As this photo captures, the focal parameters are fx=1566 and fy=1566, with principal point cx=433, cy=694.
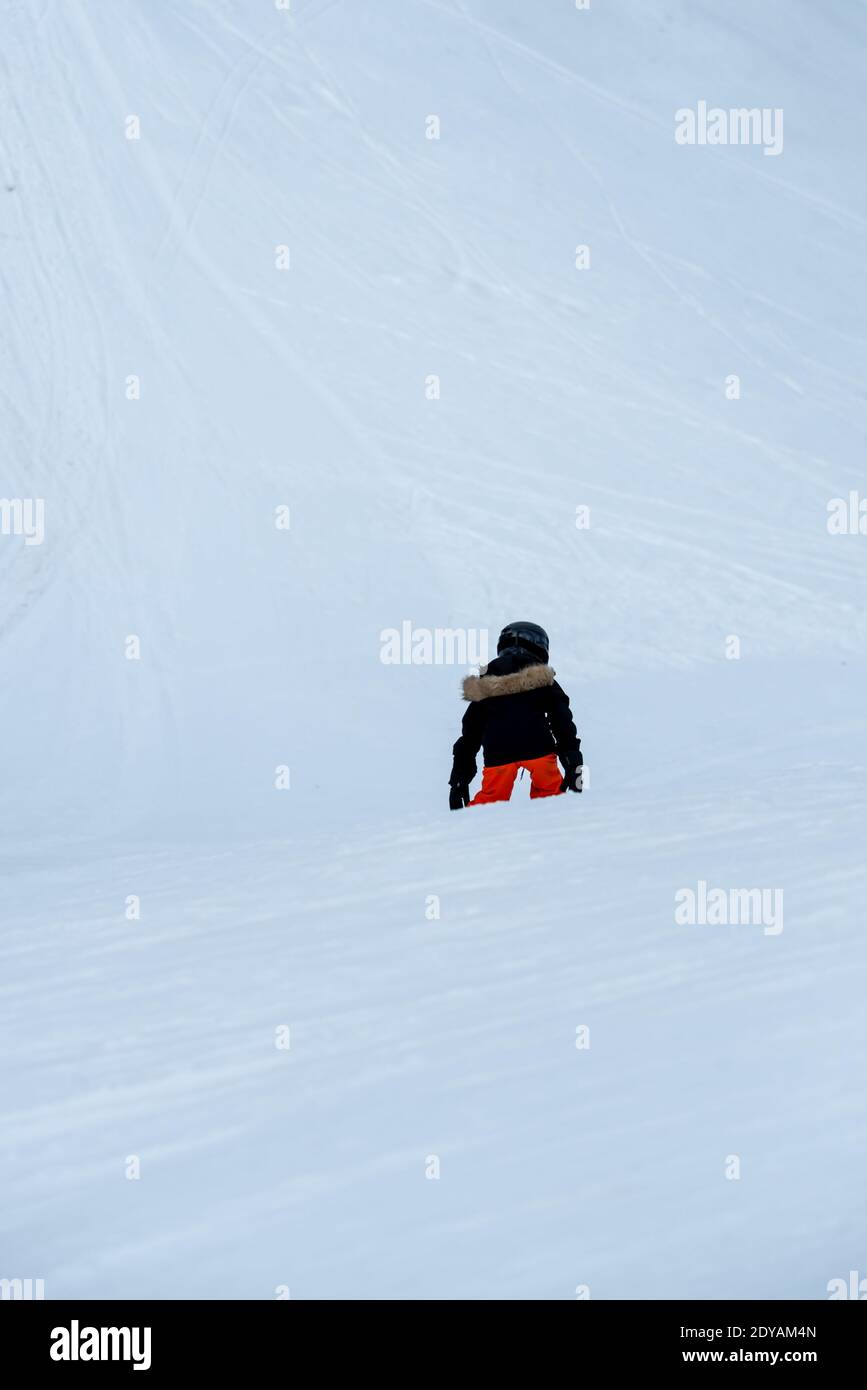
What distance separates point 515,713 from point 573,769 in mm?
336

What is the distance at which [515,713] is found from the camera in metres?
6.40

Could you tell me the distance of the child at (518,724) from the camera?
6.38 m

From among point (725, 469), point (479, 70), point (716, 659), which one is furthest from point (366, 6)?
point (716, 659)

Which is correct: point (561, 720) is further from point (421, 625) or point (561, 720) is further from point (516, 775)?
point (421, 625)

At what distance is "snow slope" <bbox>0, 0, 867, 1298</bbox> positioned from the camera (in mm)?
3434

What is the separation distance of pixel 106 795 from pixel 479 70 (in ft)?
43.4

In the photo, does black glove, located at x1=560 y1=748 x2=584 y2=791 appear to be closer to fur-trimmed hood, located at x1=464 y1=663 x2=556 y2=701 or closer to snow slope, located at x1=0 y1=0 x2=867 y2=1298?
snow slope, located at x1=0 y1=0 x2=867 y2=1298

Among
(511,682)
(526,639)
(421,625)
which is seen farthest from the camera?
(421,625)

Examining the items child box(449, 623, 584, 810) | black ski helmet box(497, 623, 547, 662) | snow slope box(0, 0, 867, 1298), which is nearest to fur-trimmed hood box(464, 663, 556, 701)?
child box(449, 623, 584, 810)

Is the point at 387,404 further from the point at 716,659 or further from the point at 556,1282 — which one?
the point at 556,1282

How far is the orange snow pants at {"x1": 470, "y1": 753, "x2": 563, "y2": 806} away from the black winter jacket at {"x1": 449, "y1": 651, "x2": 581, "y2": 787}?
0.10 feet

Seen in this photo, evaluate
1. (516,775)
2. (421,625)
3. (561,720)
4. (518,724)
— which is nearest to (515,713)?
(518,724)

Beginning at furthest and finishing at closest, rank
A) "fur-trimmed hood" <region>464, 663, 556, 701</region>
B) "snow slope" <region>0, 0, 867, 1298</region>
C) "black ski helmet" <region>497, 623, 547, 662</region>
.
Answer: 1. "black ski helmet" <region>497, 623, 547, 662</region>
2. "fur-trimmed hood" <region>464, 663, 556, 701</region>
3. "snow slope" <region>0, 0, 867, 1298</region>

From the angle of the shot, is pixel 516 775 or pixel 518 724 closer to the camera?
pixel 518 724
